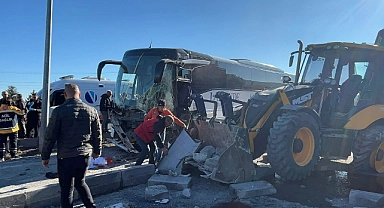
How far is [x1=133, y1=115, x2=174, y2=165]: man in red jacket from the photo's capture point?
23.0 feet

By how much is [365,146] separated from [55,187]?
6076 mm

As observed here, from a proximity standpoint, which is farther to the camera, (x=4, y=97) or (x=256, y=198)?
A: (x=4, y=97)

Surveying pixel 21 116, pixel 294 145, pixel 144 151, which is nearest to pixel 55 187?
pixel 144 151

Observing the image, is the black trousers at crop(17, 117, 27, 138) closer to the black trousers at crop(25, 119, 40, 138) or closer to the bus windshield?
the black trousers at crop(25, 119, 40, 138)

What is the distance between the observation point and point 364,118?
7.17m

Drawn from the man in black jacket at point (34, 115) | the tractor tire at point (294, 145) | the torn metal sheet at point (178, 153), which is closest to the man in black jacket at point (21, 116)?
the man in black jacket at point (34, 115)

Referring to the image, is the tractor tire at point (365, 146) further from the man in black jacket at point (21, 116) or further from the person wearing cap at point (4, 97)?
the man in black jacket at point (21, 116)

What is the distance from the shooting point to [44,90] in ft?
30.7

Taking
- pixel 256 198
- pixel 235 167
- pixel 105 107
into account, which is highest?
pixel 105 107

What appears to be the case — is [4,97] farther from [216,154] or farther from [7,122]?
[216,154]

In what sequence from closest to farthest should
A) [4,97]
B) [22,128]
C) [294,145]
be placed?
[294,145] → [4,97] → [22,128]

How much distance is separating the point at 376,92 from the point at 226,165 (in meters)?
4.02

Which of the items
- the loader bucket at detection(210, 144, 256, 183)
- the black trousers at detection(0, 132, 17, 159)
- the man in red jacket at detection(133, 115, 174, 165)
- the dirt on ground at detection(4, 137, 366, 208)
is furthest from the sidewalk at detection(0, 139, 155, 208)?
the loader bucket at detection(210, 144, 256, 183)

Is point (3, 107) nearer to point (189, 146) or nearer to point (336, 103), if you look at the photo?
point (189, 146)
